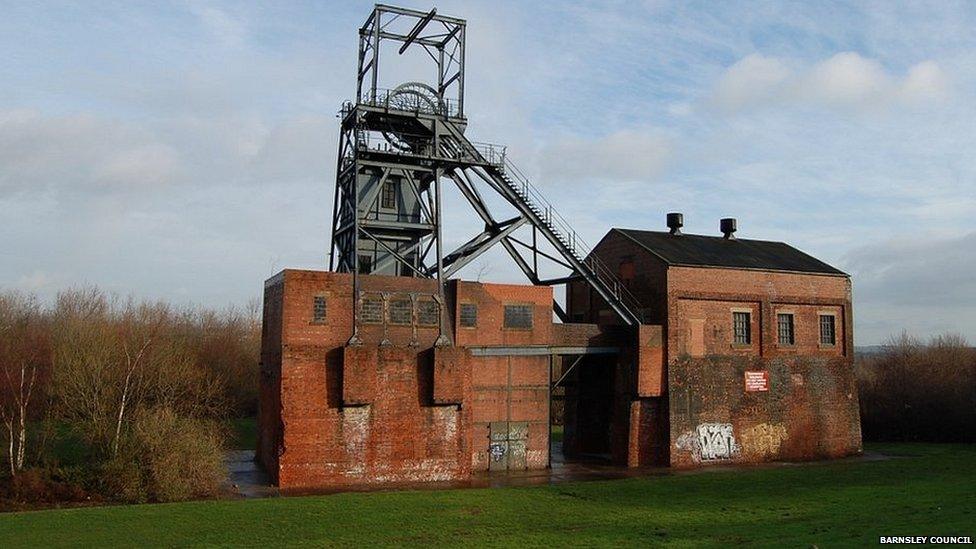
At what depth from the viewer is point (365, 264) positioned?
84.1 ft

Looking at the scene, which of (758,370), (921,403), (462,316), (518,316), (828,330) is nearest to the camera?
(462,316)

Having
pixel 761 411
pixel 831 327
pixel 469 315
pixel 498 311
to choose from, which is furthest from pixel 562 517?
pixel 831 327

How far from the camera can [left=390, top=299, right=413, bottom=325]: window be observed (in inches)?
928

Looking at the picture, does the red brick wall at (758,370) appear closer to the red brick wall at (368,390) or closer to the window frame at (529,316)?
the window frame at (529,316)

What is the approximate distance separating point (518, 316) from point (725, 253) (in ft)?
32.5

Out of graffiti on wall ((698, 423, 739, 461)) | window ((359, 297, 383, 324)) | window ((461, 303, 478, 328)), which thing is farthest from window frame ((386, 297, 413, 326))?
graffiti on wall ((698, 423, 739, 461))

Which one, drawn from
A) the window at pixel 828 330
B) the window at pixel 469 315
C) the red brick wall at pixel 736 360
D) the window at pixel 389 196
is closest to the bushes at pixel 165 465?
the window at pixel 469 315

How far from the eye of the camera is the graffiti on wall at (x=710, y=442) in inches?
1067

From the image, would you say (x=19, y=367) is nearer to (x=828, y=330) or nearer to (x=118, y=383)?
(x=118, y=383)

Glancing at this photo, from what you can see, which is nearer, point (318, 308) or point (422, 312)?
point (318, 308)

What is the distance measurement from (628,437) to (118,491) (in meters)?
15.7

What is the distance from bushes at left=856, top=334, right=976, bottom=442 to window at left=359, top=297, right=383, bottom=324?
1179 inches

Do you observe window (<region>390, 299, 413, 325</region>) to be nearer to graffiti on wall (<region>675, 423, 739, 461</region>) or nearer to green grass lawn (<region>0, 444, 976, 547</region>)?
green grass lawn (<region>0, 444, 976, 547</region>)

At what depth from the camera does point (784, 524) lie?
16.2m
